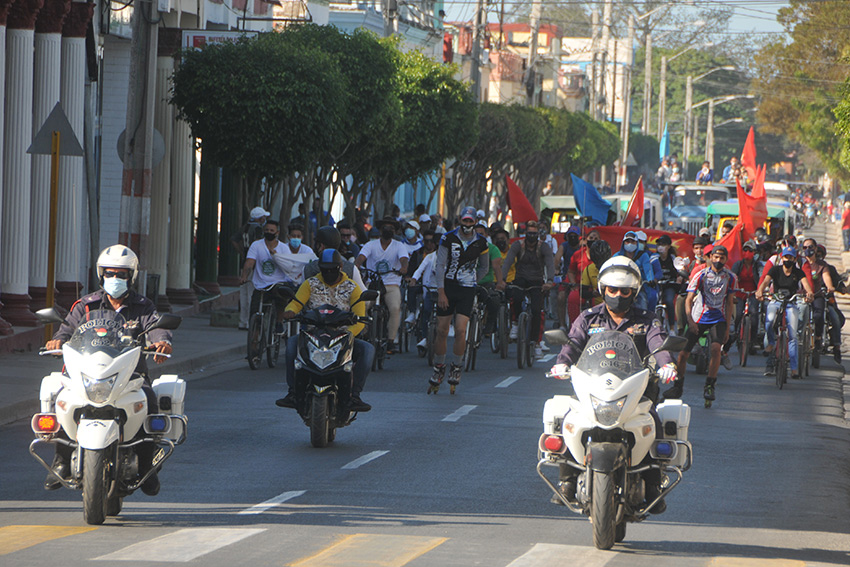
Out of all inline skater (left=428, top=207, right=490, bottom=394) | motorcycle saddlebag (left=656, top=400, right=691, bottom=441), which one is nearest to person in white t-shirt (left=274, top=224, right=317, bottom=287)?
inline skater (left=428, top=207, right=490, bottom=394)

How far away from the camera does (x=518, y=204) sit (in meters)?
28.1

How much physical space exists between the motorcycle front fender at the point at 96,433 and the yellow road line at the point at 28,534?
20.8 inches

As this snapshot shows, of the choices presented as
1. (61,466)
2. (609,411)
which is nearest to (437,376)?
(61,466)

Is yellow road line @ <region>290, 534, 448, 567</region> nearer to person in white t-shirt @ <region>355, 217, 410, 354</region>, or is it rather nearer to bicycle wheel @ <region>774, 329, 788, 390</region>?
bicycle wheel @ <region>774, 329, 788, 390</region>

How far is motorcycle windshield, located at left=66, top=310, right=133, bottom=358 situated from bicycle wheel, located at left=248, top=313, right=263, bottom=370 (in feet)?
30.9

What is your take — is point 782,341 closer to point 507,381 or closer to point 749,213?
point 507,381

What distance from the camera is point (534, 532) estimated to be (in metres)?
9.02

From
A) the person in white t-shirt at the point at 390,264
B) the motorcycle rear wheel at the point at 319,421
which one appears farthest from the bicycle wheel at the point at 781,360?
the motorcycle rear wheel at the point at 319,421

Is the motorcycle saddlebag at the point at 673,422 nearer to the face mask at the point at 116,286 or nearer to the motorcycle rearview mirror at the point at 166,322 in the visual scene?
the motorcycle rearview mirror at the point at 166,322

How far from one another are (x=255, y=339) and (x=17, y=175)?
3943 mm

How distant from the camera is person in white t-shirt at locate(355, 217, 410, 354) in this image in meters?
19.8

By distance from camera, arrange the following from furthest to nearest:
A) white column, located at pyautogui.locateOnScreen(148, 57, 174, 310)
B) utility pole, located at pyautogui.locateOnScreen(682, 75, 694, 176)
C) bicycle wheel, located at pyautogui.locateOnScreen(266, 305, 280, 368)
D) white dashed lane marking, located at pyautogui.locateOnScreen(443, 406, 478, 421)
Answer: utility pole, located at pyautogui.locateOnScreen(682, 75, 694, 176), white column, located at pyautogui.locateOnScreen(148, 57, 174, 310), bicycle wheel, located at pyautogui.locateOnScreen(266, 305, 280, 368), white dashed lane marking, located at pyautogui.locateOnScreen(443, 406, 478, 421)

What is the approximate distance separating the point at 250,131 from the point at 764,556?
17.6 m

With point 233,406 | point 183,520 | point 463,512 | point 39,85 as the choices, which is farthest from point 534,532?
point 39,85
